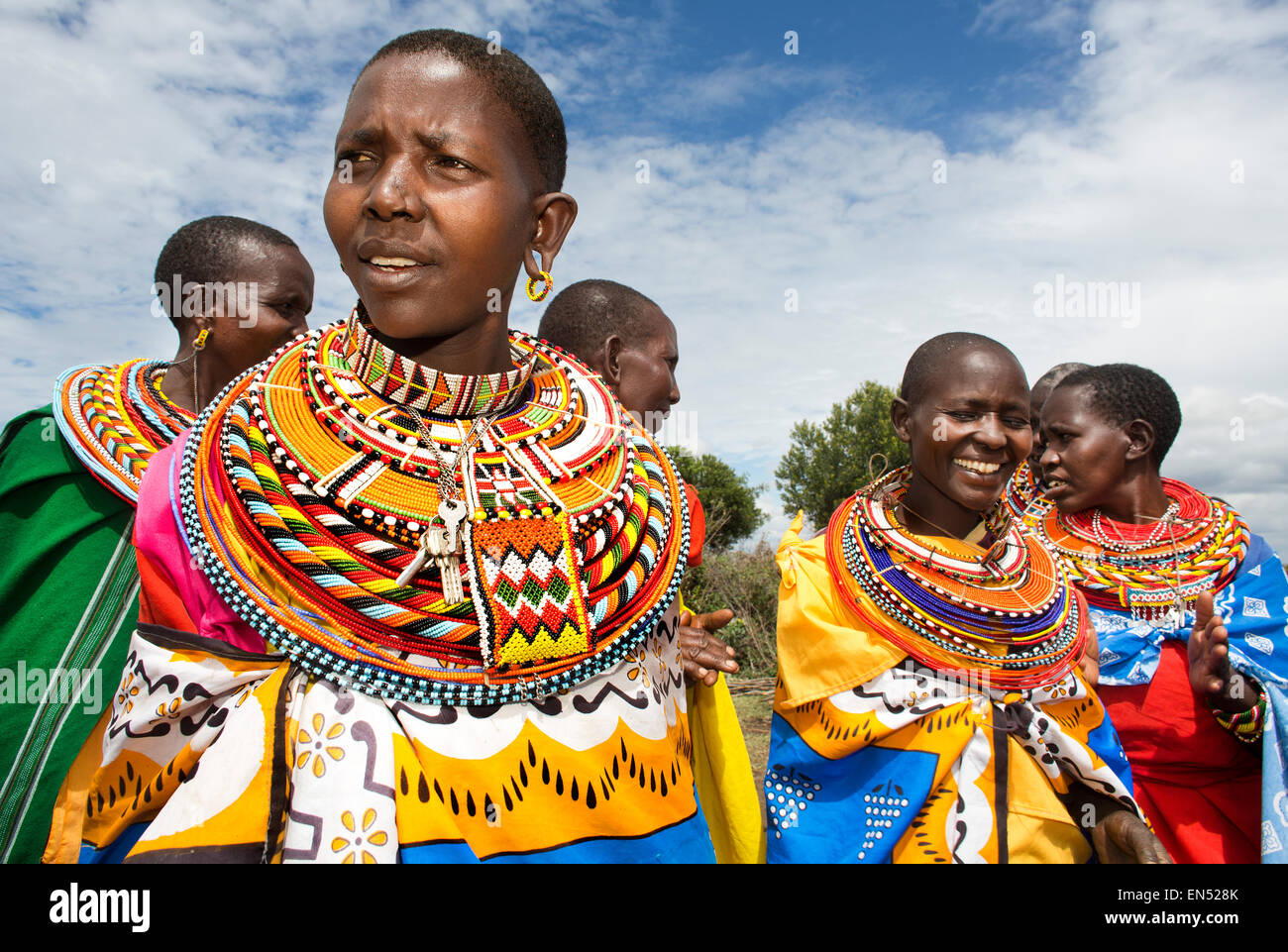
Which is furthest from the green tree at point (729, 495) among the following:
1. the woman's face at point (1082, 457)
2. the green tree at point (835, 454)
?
the woman's face at point (1082, 457)

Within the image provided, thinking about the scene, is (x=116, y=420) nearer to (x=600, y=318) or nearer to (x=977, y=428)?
(x=600, y=318)

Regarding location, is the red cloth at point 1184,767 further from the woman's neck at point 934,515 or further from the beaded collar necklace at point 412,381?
the beaded collar necklace at point 412,381

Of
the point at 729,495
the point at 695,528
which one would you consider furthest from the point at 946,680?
the point at 729,495

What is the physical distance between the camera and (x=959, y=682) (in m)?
2.51

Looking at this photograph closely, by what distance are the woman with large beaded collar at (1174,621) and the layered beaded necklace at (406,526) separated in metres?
2.32

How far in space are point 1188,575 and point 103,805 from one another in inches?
144

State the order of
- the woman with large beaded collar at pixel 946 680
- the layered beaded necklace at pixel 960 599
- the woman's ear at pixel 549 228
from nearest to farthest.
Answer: the woman's ear at pixel 549 228, the woman with large beaded collar at pixel 946 680, the layered beaded necklace at pixel 960 599

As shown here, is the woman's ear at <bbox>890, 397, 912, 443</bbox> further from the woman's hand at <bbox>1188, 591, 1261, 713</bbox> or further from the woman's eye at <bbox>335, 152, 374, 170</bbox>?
the woman's eye at <bbox>335, 152, 374, 170</bbox>

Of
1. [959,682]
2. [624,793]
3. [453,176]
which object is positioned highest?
[453,176]

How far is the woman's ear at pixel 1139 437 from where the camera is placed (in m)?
3.62

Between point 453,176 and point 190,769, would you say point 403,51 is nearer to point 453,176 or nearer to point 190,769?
point 453,176

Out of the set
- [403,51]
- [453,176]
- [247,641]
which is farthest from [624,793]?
[403,51]

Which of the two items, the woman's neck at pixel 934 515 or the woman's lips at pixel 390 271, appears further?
the woman's neck at pixel 934 515

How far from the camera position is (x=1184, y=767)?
10.1 ft
